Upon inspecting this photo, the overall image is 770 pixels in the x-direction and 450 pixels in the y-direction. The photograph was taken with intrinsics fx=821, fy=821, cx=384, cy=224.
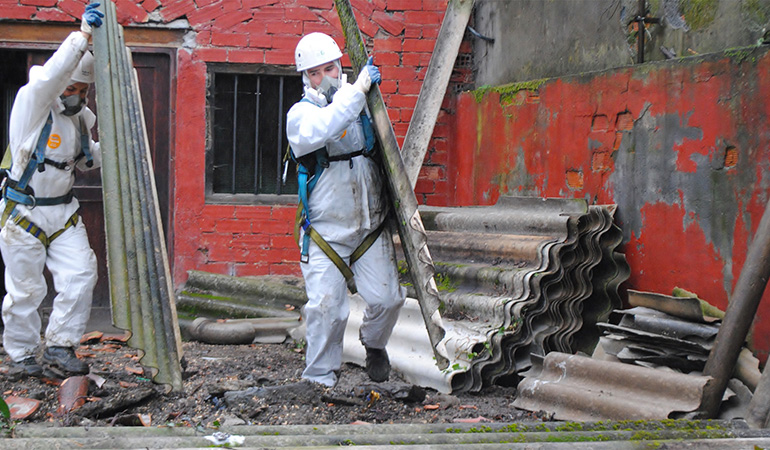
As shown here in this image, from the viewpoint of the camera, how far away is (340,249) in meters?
4.44

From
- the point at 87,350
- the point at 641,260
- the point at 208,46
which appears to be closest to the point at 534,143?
the point at 641,260

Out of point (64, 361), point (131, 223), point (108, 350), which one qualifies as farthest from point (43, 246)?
point (108, 350)

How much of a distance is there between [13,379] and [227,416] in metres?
1.55

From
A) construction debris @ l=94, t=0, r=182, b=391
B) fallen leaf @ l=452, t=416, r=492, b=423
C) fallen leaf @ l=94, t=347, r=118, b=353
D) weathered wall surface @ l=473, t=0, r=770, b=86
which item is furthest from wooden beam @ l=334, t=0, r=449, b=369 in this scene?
fallen leaf @ l=94, t=347, r=118, b=353

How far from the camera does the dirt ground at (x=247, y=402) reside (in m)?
3.93

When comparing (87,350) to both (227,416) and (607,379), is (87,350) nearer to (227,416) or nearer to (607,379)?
(227,416)

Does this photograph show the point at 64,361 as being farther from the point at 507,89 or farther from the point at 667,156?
the point at 507,89

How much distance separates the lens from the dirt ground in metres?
3.93

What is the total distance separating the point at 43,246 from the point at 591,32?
384 cm

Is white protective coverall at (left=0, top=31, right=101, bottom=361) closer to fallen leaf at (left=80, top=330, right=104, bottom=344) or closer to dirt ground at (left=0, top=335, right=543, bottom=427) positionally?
dirt ground at (left=0, top=335, right=543, bottom=427)

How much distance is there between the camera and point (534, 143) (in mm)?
6223

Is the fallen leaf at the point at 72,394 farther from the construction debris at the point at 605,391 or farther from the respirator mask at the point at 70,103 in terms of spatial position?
the construction debris at the point at 605,391

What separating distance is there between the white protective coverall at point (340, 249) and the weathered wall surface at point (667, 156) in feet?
5.45

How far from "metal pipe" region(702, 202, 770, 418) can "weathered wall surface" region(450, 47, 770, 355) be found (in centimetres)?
37
